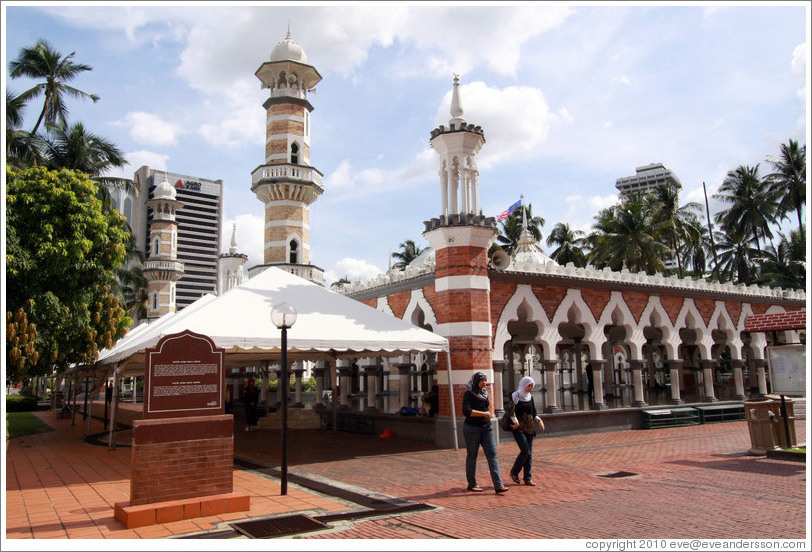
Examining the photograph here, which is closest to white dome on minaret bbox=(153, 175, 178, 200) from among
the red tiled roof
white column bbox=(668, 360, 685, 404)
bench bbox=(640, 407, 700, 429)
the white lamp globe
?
white column bbox=(668, 360, 685, 404)

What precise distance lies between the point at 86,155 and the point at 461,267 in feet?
59.9

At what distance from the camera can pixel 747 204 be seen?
128ft

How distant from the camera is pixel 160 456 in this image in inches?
252

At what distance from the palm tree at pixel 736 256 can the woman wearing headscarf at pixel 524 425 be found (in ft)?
120

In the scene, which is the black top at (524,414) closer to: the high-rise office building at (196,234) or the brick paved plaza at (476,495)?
the brick paved plaza at (476,495)

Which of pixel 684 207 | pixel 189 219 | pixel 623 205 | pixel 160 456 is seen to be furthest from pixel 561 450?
pixel 189 219

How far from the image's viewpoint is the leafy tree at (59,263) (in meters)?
10.4

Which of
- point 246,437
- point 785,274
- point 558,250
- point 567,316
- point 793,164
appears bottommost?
point 246,437

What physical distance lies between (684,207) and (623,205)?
22.1 ft

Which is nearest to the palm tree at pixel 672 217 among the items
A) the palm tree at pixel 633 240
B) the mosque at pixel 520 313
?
the palm tree at pixel 633 240

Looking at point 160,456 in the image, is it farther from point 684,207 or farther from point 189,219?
point 189,219

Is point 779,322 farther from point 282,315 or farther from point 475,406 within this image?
point 282,315

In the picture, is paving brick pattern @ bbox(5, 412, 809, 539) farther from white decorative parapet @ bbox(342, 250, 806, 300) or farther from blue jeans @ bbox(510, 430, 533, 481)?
white decorative parapet @ bbox(342, 250, 806, 300)

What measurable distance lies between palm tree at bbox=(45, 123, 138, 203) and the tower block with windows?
572 centimetres
